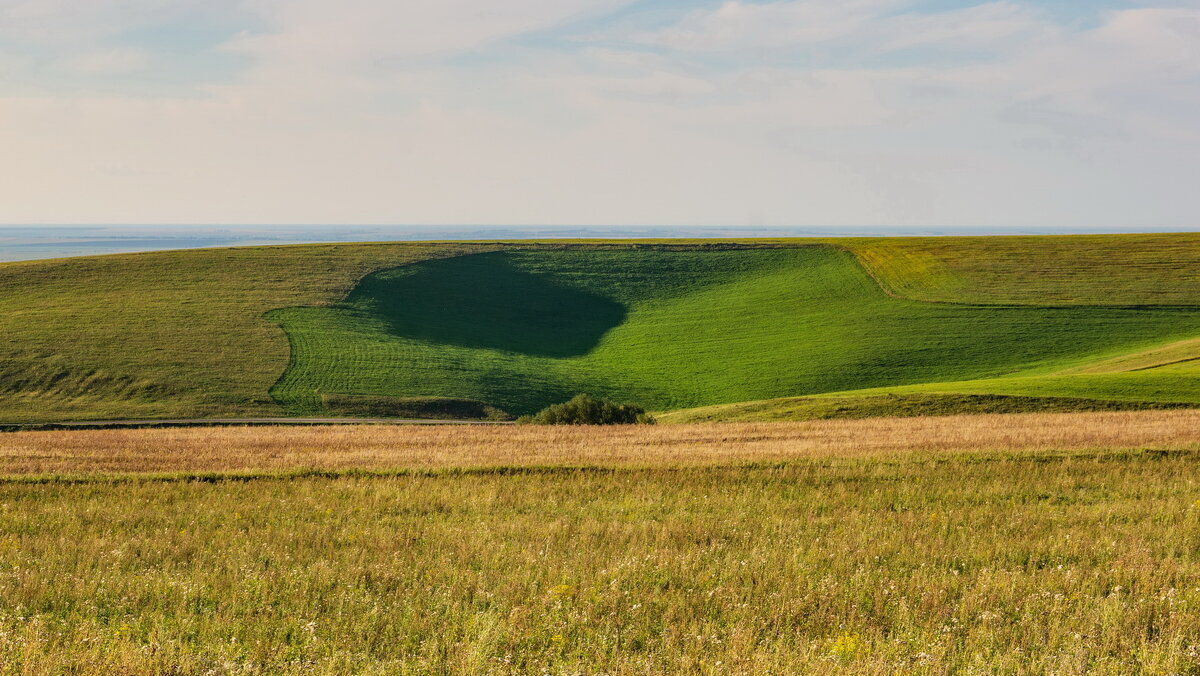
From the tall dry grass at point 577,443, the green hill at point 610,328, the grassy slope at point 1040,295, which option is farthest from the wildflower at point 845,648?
the green hill at point 610,328

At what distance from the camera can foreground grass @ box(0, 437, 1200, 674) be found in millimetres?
8227

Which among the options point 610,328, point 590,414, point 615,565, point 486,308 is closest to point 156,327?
point 486,308

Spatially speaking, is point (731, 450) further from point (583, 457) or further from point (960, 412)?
point (960, 412)

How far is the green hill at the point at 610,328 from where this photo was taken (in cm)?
5584

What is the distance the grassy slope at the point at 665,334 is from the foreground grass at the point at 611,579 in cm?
4205

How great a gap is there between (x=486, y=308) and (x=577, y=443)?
200ft

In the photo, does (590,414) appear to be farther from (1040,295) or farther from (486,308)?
(1040,295)

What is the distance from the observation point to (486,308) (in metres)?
87.5

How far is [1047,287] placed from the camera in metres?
82.0

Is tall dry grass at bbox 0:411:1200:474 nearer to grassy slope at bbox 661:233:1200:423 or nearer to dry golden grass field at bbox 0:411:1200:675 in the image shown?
dry golden grass field at bbox 0:411:1200:675

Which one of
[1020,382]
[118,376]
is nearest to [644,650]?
[1020,382]

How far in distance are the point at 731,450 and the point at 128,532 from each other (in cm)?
1467

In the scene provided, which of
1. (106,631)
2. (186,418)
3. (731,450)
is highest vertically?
(106,631)

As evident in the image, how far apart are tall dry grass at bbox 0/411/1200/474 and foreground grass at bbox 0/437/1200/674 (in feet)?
14.6
